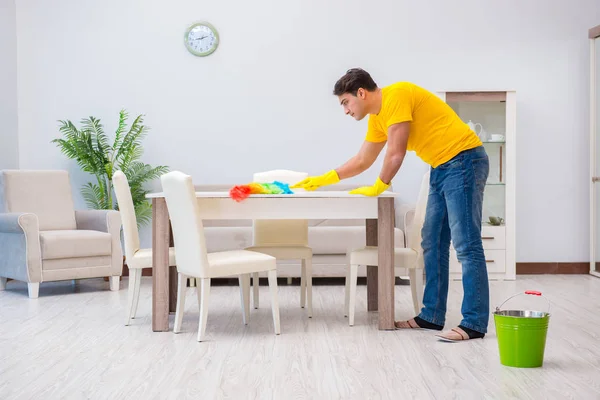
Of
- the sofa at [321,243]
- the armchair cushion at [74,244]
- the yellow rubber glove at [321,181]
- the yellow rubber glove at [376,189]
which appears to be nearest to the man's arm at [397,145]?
the yellow rubber glove at [376,189]

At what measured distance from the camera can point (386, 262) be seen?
406cm

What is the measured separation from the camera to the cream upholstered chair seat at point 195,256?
3742mm

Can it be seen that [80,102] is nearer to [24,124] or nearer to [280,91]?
[24,124]

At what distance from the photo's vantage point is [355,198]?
13.3 feet

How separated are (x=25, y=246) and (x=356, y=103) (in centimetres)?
283

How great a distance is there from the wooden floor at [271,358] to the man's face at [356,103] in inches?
44.6

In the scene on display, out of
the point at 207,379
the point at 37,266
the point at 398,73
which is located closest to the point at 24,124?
the point at 37,266

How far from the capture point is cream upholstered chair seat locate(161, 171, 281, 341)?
3742 mm

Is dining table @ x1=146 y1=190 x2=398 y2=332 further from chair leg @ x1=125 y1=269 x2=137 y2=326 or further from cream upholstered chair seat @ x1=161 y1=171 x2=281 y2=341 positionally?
chair leg @ x1=125 y1=269 x2=137 y2=326

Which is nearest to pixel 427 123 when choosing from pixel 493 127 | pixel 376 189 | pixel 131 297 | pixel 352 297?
pixel 376 189

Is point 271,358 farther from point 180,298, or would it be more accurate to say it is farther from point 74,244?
point 74,244

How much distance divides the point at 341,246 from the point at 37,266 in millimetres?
2284

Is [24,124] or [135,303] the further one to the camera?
[24,124]

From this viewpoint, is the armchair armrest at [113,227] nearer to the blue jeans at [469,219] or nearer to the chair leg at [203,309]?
the chair leg at [203,309]
